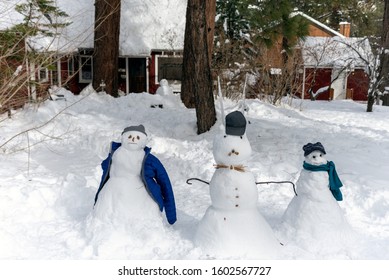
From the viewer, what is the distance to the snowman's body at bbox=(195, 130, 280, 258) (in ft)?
11.5

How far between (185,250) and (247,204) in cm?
76

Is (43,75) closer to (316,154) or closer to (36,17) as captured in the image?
(36,17)

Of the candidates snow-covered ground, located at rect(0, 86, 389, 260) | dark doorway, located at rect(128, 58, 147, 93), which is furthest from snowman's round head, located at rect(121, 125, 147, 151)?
dark doorway, located at rect(128, 58, 147, 93)

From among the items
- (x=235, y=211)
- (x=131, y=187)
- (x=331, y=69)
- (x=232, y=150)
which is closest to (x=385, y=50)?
(x=331, y=69)

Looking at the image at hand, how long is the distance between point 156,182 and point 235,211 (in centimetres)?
104

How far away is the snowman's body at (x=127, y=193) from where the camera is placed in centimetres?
395

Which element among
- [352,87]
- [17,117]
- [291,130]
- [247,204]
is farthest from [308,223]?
[352,87]

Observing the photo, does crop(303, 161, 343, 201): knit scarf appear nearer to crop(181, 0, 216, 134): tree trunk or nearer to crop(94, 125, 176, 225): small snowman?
crop(94, 125, 176, 225): small snowman

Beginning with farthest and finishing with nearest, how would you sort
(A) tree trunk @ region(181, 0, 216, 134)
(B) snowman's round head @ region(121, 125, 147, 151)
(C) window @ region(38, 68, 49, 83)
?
(C) window @ region(38, 68, 49, 83) → (A) tree trunk @ region(181, 0, 216, 134) → (B) snowman's round head @ region(121, 125, 147, 151)

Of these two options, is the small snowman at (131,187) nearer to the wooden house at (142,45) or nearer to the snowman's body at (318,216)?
the snowman's body at (318,216)

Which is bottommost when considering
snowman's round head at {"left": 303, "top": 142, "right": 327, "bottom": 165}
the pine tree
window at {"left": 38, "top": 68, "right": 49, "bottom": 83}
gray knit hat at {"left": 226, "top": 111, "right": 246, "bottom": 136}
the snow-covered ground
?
the snow-covered ground

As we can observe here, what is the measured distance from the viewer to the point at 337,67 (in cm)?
2244

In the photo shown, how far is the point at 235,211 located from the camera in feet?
11.7

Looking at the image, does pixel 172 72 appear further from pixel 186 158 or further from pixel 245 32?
pixel 186 158
